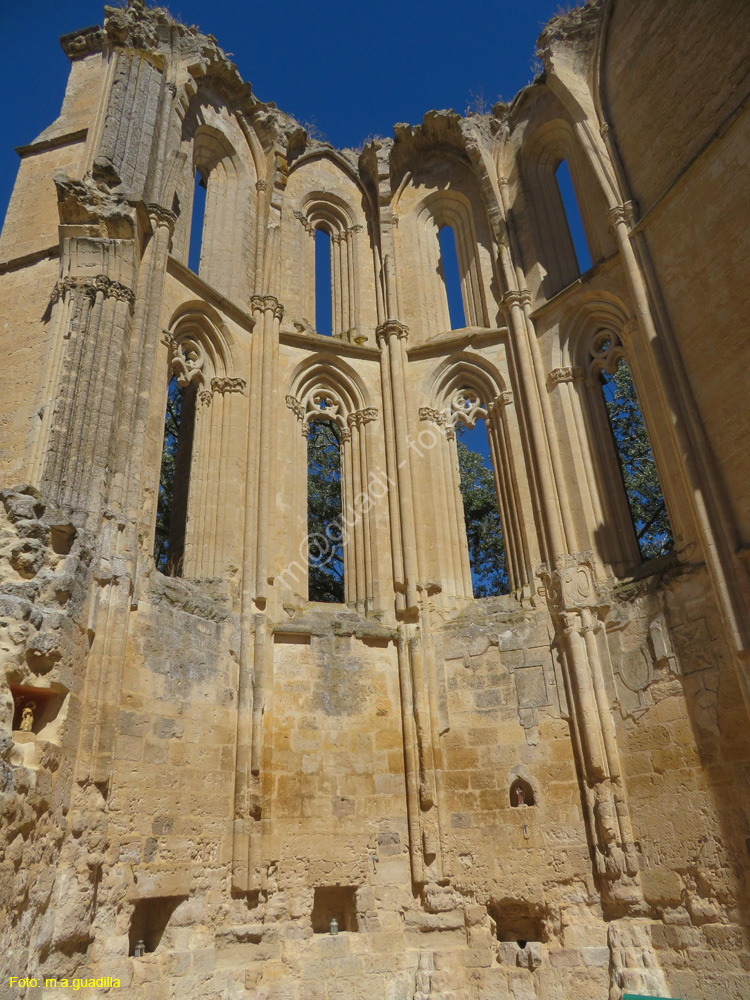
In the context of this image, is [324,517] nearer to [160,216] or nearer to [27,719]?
[160,216]

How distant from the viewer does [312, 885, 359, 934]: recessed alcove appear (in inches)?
335

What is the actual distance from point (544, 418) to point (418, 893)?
6.43 m

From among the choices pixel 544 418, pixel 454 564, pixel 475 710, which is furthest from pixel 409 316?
pixel 475 710

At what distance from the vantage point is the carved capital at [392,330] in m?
12.4

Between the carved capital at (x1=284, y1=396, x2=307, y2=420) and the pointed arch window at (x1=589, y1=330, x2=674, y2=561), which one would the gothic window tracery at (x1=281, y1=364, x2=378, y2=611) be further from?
the pointed arch window at (x1=589, y1=330, x2=674, y2=561)

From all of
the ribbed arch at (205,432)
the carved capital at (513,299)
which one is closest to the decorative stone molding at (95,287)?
the ribbed arch at (205,432)

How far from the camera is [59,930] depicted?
6129 mm

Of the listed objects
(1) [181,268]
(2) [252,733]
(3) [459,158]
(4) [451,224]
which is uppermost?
(3) [459,158]

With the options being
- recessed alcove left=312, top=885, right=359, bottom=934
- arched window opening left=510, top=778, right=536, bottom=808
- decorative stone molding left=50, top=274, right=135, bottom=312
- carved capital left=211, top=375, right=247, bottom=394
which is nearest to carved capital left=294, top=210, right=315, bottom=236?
carved capital left=211, top=375, right=247, bottom=394

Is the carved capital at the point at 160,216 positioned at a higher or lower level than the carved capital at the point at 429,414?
higher

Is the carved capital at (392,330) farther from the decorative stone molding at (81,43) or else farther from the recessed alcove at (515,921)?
the recessed alcove at (515,921)

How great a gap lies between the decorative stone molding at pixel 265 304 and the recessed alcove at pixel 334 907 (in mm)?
8057

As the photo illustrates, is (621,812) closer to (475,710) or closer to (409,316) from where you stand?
(475,710)

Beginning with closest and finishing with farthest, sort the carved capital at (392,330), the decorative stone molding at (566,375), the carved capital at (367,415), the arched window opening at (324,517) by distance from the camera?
1. the decorative stone molding at (566,375)
2. the carved capital at (367,415)
3. the carved capital at (392,330)
4. the arched window opening at (324,517)
